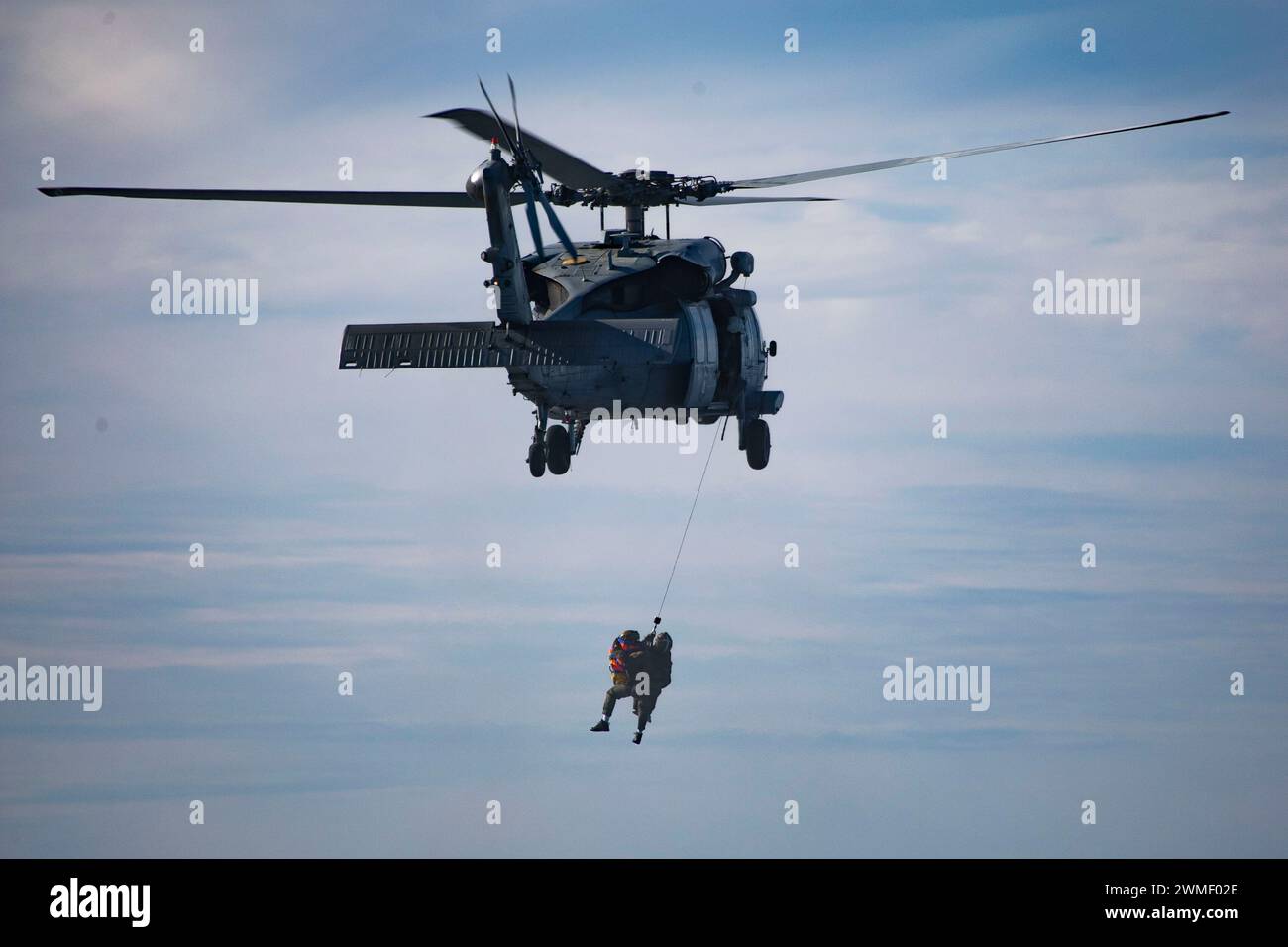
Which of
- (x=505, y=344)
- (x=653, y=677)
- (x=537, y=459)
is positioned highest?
(x=505, y=344)

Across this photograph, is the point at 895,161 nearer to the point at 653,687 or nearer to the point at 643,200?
the point at 643,200

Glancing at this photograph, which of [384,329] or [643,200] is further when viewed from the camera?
[643,200]

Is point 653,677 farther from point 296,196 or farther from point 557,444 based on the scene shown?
point 296,196

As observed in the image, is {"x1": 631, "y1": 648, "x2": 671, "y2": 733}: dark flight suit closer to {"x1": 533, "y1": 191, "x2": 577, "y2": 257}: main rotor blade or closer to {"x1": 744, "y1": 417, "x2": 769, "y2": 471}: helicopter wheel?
{"x1": 744, "y1": 417, "x2": 769, "y2": 471}: helicopter wheel

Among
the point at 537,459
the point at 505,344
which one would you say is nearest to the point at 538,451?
the point at 537,459
